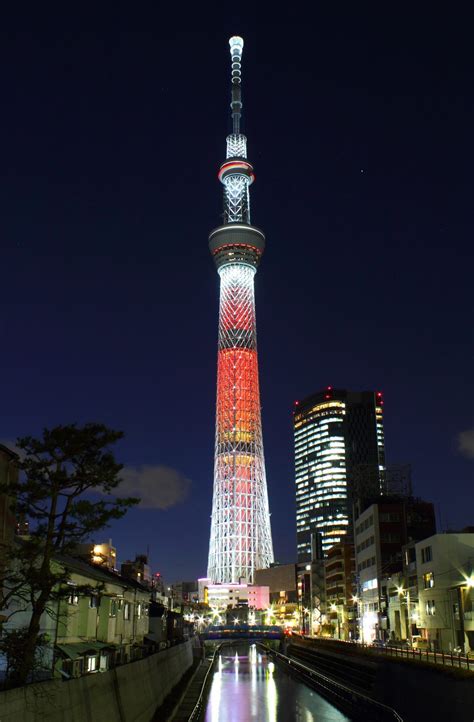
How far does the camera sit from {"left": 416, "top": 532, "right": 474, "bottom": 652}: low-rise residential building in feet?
173

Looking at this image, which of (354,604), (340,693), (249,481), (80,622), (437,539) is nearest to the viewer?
(80,622)

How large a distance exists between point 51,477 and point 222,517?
124831mm

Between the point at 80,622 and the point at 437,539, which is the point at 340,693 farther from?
the point at 80,622

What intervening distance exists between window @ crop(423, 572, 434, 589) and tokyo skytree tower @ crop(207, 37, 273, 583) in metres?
79.2

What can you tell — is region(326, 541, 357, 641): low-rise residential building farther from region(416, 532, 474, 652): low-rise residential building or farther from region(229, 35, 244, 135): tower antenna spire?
region(229, 35, 244, 135): tower antenna spire

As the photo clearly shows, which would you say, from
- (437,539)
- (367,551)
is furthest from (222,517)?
(437,539)

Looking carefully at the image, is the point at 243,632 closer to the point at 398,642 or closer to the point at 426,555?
the point at 398,642

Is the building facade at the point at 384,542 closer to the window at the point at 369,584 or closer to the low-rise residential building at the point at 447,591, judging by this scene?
the window at the point at 369,584

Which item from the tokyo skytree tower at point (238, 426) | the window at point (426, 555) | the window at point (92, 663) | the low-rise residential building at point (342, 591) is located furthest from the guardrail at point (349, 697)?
the tokyo skytree tower at point (238, 426)

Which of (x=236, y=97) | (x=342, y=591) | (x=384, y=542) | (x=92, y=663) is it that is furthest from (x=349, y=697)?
(x=236, y=97)

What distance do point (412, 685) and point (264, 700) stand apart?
14.0 m

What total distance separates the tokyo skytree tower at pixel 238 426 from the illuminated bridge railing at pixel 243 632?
24040 millimetres

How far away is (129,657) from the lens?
1340 inches

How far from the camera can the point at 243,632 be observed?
113 meters
